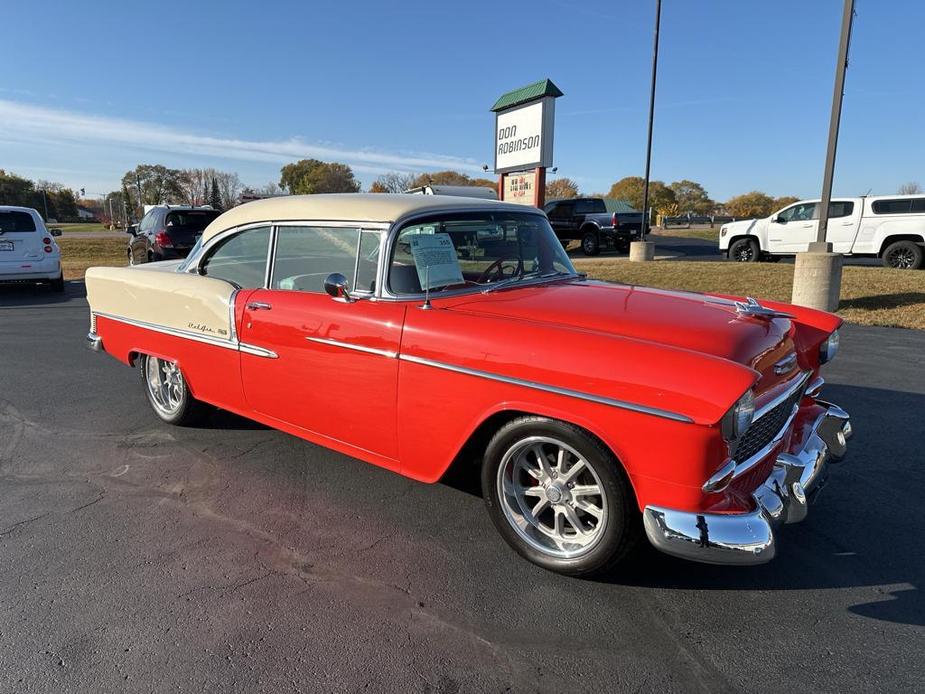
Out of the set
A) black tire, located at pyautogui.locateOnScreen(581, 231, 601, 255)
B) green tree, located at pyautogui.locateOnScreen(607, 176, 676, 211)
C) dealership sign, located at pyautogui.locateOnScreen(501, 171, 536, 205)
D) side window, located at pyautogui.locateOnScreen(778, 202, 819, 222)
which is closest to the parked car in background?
dealership sign, located at pyautogui.locateOnScreen(501, 171, 536, 205)

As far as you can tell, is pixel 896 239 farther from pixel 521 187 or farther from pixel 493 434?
pixel 493 434

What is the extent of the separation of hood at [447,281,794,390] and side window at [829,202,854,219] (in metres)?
13.4

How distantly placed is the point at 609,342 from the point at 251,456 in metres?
2.57

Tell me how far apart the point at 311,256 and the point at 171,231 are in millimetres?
11447

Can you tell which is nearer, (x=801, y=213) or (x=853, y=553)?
(x=853, y=553)

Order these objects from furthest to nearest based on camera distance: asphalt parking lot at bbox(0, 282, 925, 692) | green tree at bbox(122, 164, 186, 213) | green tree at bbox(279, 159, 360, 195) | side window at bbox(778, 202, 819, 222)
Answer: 1. green tree at bbox(122, 164, 186, 213)
2. green tree at bbox(279, 159, 360, 195)
3. side window at bbox(778, 202, 819, 222)
4. asphalt parking lot at bbox(0, 282, 925, 692)

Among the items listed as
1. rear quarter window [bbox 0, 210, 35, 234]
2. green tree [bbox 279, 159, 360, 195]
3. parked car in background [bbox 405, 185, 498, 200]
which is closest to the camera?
rear quarter window [bbox 0, 210, 35, 234]

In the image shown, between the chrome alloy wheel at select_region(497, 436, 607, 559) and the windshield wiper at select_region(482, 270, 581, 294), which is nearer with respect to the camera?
the chrome alloy wheel at select_region(497, 436, 607, 559)

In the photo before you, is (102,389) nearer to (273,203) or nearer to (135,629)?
(273,203)

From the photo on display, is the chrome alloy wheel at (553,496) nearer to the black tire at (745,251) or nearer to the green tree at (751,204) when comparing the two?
the black tire at (745,251)

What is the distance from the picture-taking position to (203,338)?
3947 millimetres

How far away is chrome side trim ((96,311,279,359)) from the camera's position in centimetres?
358

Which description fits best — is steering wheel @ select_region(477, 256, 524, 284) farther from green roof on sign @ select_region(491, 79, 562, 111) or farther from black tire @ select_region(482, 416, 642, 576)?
green roof on sign @ select_region(491, 79, 562, 111)

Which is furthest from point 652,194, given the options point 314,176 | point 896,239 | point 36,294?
point 36,294
